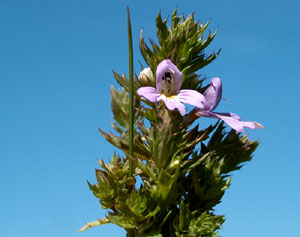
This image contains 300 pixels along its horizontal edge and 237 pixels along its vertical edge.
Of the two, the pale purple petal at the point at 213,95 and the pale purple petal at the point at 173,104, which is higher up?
the pale purple petal at the point at 213,95

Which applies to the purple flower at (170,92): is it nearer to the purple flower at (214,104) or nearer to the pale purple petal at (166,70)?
the pale purple petal at (166,70)

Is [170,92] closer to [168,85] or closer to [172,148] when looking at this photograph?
[168,85]

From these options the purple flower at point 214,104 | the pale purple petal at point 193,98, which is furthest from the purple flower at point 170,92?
the purple flower at point 214,104

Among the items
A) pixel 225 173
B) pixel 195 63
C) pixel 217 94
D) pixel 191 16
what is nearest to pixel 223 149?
pixel 225 173

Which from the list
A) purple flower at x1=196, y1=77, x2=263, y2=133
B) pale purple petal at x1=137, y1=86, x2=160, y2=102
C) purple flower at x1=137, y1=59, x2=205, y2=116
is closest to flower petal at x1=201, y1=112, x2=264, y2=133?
purple flower at x1=196, y1=77, x2=263, y2=133

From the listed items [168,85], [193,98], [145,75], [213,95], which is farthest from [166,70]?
[213,95]

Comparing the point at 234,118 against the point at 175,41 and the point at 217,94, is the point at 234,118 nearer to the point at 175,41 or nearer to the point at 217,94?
the point at 217,94
